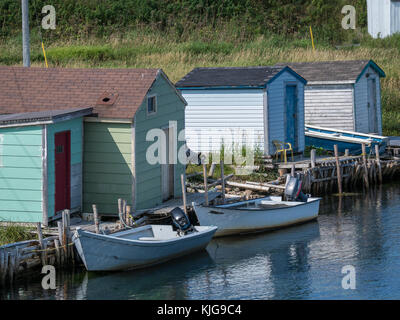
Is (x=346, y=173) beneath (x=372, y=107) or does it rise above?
beneath

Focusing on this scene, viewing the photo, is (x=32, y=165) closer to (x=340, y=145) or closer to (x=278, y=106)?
(x=278, y=106)

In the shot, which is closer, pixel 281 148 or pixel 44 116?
pixel 44 116

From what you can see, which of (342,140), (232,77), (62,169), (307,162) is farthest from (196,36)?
(62,169)

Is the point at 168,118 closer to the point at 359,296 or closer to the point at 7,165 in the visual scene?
the point at 7,165

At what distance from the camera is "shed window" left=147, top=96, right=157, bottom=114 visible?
22500 millimetres

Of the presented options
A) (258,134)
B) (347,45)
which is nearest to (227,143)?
(258,134)

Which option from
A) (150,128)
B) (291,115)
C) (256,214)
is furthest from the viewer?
(291,115)

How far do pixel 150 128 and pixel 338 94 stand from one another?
568 inches

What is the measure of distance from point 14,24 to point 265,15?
17265mm

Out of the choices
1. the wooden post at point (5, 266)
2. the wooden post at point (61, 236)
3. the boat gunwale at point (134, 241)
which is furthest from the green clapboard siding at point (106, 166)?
the wooden post at point (5, 266)

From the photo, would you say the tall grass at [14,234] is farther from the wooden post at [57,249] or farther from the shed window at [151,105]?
the shed window at [151,105]

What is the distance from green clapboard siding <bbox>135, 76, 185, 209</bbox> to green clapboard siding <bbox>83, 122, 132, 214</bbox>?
322mm

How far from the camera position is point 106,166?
21.8 m

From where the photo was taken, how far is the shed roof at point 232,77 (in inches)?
1179
